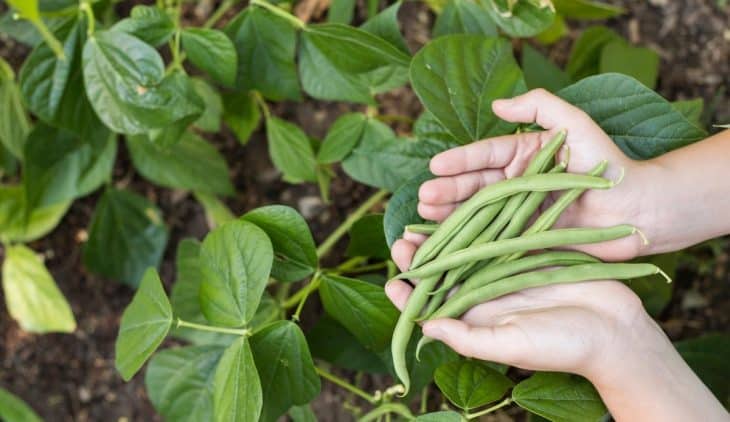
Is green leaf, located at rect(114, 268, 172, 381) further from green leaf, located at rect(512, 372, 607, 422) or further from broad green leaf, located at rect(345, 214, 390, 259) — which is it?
green leaf, located at rect(512, 372, 607, 422)

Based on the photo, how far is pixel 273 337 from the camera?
55.4 inches

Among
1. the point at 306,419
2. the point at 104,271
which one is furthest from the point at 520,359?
the point at 104,271

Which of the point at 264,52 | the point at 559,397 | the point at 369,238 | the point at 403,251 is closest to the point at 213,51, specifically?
the point at 264,52

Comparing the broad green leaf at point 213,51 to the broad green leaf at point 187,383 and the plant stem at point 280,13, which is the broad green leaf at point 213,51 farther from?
the broad green leaf at point 187,383

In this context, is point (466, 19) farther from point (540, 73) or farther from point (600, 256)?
point (600, 256)

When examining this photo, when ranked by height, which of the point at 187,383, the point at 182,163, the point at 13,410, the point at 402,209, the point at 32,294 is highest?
the point at 402,209

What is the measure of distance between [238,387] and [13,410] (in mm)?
1202

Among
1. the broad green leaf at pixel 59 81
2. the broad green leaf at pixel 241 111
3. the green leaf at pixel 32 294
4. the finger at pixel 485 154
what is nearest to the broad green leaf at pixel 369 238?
the finger at pixel 485 154

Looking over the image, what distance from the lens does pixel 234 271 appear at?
4.58 ft

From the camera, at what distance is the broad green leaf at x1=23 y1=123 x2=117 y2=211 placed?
1931mm

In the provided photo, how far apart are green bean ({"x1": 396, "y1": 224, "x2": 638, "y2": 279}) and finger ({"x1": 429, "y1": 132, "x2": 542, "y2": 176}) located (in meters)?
0.15

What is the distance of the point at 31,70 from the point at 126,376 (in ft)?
2.31

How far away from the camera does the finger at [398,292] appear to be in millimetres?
Result: 1359

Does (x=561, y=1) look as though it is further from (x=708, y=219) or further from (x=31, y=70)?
(x=31, y=70)
